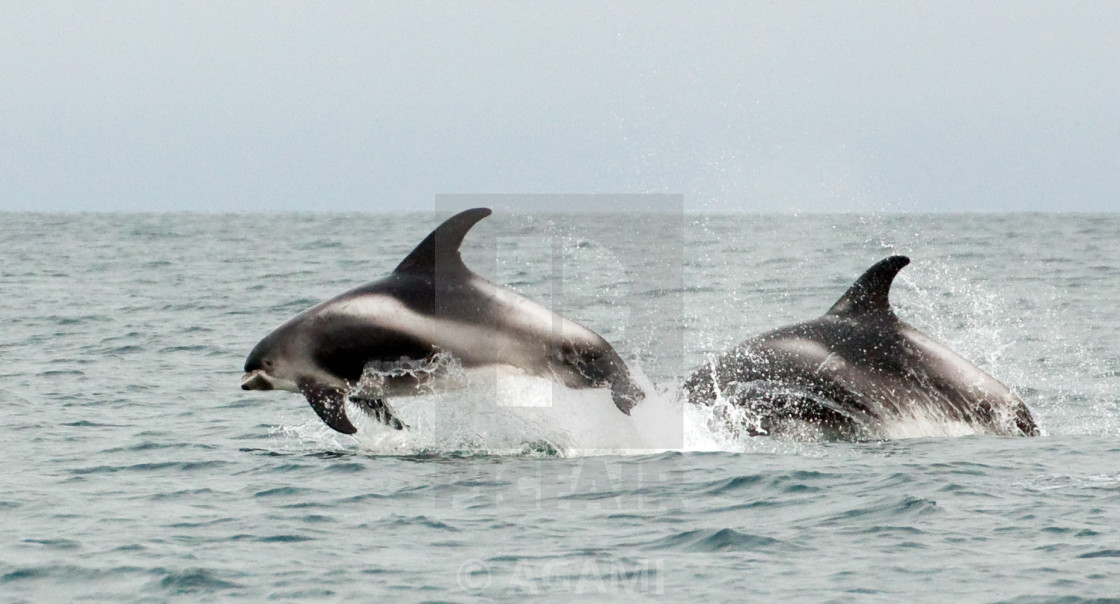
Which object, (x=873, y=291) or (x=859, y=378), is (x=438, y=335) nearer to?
(x=859, y=378)

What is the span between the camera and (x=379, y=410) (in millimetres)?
10797

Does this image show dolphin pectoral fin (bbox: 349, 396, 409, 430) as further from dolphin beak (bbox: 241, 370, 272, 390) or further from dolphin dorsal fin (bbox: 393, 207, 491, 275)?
dolphin dorsal fin (bbox: 393, 207, 491, 275)

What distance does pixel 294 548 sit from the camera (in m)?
8.18

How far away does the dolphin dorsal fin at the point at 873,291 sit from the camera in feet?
38.7

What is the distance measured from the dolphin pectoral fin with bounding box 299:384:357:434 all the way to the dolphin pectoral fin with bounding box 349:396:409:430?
184mm

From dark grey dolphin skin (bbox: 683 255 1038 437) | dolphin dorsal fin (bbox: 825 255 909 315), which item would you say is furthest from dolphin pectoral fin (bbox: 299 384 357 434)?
dolphin dorsal fin (bbox: 825 255 909 315)

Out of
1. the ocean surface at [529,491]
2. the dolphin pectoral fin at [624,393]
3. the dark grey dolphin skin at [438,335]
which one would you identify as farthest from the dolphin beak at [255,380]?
the dolphin pectoral fin at [624,393]

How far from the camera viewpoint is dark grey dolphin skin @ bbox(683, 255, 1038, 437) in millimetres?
11633

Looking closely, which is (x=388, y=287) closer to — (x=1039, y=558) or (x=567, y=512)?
(x=567, y=512)

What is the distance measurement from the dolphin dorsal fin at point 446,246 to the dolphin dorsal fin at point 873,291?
3592mm

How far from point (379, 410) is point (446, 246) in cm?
154

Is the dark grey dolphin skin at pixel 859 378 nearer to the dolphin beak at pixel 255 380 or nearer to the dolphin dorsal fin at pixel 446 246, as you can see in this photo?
the dolphin dorsal fin at pixel 446 246

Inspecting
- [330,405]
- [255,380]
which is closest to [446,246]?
[330,405]

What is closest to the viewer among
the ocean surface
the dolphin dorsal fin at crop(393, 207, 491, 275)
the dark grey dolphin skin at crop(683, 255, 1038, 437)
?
the ocean surface
